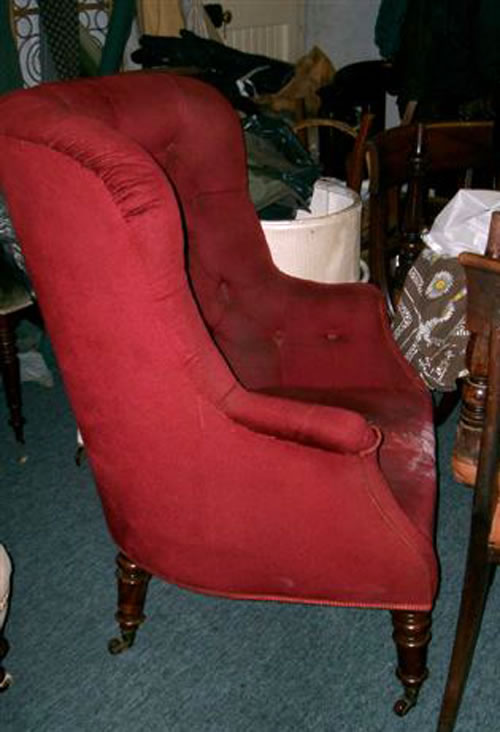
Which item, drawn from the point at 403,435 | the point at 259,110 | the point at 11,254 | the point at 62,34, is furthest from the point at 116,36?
the point at 403,435

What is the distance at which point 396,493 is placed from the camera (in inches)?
50.3

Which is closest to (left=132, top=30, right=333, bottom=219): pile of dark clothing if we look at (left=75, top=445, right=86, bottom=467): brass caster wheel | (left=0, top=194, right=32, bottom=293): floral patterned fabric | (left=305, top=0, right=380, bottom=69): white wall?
(left=0, top=194, right=32, bottom=293): floral patterned fabric

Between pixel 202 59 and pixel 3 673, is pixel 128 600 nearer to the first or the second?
pixel 3 673

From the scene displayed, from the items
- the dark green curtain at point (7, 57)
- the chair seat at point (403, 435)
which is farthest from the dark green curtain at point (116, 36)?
the chair seat at point (403, 435)

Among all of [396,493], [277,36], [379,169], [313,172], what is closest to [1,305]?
[313,172]

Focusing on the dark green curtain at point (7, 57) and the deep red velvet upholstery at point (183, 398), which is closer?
the deep red velvet upholstery at point (183, 398)

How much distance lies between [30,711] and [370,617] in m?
0.73

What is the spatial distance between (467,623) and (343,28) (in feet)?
13.0

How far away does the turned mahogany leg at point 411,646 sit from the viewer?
127cm

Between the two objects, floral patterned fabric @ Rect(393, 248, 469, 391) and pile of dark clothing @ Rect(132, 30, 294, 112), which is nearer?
floral patterned fabric @ Rect(393, 248, 469, 391)

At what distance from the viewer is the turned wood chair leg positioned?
1.16 meters

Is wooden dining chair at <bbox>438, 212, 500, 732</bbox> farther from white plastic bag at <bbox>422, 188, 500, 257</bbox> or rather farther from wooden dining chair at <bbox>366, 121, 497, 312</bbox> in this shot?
wooden dining chair at <bbox>366, 121, 497, 312</bbox>

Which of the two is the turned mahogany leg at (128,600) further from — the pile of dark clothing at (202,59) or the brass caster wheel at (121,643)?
the pile of dark clothing at (202,59)

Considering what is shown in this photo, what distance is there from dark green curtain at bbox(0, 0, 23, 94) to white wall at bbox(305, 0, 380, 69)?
236 centimetres
